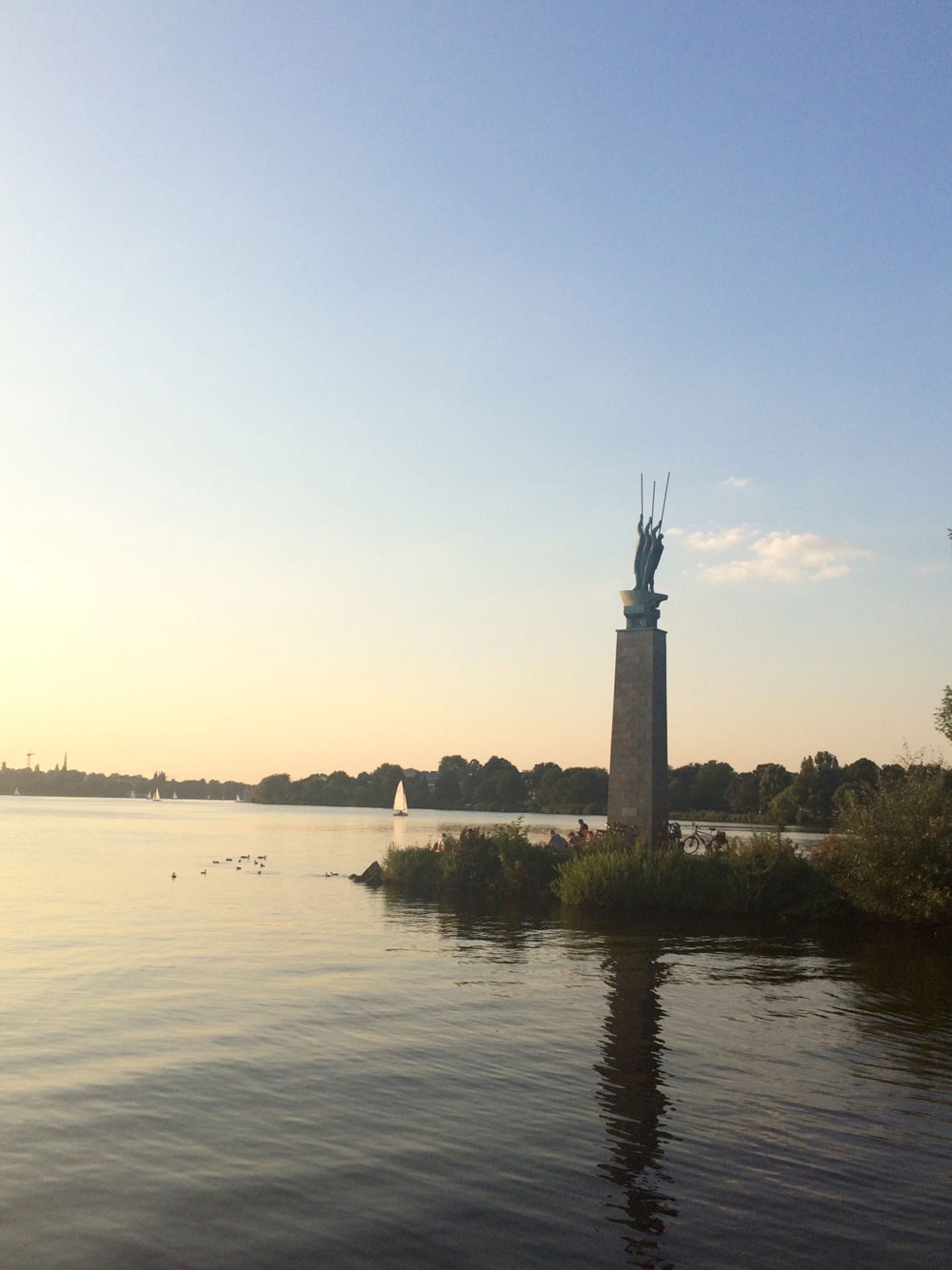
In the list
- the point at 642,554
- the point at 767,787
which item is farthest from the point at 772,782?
the point at 642,554

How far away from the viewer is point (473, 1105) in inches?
496

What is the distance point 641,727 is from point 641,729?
71 millimetres

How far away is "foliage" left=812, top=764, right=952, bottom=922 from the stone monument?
914 cm

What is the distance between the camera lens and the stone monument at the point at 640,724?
3994 centimetres

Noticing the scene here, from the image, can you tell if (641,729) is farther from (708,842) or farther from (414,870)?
(414,870)

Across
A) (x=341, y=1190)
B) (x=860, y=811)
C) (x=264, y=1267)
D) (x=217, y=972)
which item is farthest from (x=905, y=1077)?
(x=860, y=811)

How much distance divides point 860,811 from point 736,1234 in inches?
913

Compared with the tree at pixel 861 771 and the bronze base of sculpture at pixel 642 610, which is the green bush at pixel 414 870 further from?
the tree at pixel 861 771

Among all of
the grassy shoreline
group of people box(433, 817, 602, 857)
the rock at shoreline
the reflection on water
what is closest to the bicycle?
the grassy shoreline

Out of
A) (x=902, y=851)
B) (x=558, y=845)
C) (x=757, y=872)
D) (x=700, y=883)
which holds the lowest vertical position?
(x=700, y=883)

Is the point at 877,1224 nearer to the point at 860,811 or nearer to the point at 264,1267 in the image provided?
the point at 264,1267

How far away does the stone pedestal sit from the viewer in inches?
1572

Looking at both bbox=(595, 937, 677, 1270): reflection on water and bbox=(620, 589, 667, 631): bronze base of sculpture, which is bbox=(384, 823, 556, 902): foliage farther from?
bbox=(595, 937, 677, 1270): reflection on water

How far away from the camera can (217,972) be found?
2223 cm
